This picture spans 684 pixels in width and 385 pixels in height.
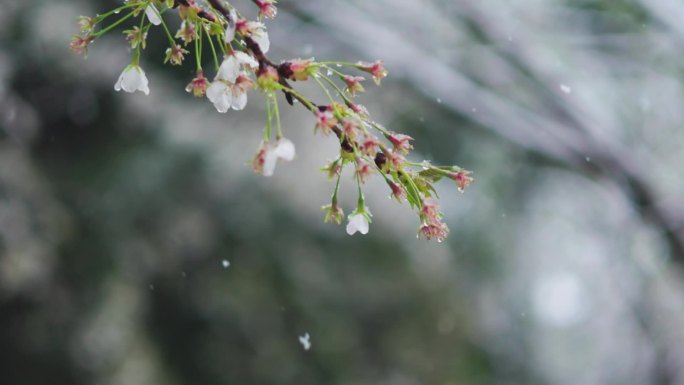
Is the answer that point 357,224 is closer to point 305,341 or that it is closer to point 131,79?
point 131,79

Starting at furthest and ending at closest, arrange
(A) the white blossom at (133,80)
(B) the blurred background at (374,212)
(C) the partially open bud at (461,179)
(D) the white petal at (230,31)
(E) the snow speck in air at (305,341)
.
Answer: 1. (E) the snow speck in air at (305,341)
2. (B) the blurred background at (374,212)
3. (A) the white blossom at (133,80)
4. (C) the partially open bud at (461,179)
5. (D) the white petal at (230,31)

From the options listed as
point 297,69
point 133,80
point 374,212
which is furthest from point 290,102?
point 374,212

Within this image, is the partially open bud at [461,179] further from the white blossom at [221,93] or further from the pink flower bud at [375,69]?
the white blossom at [221,93]

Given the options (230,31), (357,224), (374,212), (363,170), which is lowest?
(374,212)

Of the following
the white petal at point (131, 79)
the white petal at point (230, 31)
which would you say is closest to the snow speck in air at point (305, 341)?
the white petal at point (131, 79)

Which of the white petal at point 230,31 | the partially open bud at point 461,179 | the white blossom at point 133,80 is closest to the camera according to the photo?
the white petal at point 230,31

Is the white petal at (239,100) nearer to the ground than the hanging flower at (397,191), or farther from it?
farther from it

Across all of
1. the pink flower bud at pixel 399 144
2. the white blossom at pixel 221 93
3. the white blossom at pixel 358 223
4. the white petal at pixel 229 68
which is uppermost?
the white petal at pixel 229 68
